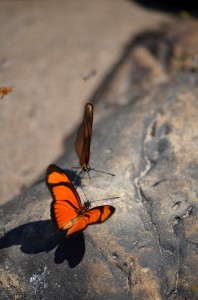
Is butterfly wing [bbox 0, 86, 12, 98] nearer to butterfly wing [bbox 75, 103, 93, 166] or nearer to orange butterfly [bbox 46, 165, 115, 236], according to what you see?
butterfly wing [bbox 75, 103, 93, 166]

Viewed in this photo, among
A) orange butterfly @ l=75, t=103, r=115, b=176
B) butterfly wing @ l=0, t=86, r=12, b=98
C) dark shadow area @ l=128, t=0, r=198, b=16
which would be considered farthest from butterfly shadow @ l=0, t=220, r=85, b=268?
dark shadow area @ l=128, t=0, r=198, b=16

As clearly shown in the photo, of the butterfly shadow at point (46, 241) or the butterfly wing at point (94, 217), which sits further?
the butterfly shadow at point (46, 241)

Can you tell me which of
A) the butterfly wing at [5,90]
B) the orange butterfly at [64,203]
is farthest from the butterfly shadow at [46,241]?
the butterfly wing at [5,90]

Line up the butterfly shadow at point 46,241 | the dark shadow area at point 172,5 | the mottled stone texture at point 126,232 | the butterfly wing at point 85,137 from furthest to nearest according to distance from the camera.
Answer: the dark shadow area at point 172,5
the butterfly wing at point 85,137
the butterfly shadow at point 46,241
the mottled stone texture at point 126,232

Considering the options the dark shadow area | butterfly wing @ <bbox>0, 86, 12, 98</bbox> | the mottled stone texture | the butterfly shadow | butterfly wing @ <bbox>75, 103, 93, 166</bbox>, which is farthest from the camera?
the dark shadow area

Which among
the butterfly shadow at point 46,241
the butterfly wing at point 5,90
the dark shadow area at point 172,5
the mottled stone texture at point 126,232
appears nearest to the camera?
the mottled stone texture at point 126,232

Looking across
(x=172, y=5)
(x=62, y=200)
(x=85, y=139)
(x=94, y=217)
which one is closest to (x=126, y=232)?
(x=94, y=217)

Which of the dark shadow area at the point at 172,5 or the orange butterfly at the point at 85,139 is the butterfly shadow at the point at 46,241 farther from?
the dark shadow area at the point at 172,5
